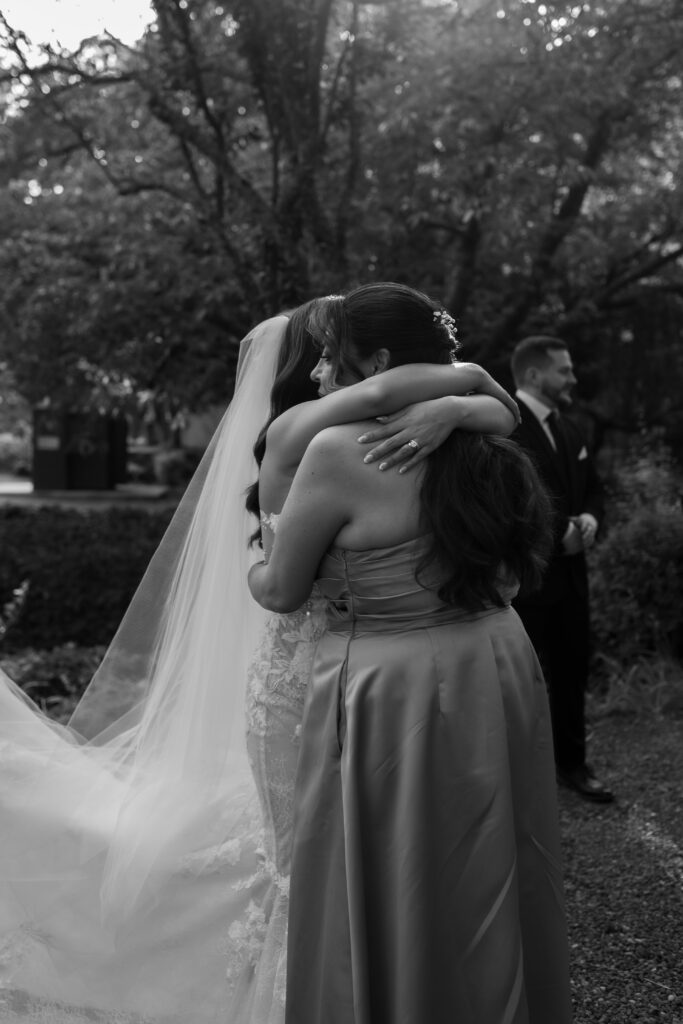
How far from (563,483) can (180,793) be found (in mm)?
2551

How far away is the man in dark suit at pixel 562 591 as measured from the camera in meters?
4.80

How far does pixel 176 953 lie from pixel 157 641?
3.12 ft

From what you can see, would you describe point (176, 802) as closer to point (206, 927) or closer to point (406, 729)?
point (206, 927)

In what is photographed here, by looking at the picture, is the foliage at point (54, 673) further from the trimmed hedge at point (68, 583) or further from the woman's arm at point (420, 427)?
the woman's arm at point (420, 427)

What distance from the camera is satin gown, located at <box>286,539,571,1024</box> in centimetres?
222

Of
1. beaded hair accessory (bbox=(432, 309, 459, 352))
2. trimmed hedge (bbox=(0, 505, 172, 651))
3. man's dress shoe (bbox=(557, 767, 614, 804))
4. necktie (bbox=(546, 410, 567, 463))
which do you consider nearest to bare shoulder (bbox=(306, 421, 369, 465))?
beaded hair accessory (bbox=(432, 309, 459, 352))

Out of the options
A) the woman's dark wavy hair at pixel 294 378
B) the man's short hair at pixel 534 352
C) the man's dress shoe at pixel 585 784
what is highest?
the man's short hair at pixel 534 352

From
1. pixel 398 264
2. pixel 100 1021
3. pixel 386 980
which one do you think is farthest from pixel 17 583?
pixel 386 980

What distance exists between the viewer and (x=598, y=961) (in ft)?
11.0

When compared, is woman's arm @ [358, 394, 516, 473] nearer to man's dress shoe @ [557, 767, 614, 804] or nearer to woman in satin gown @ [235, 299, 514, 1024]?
woman in satin gown @ [235, 299, 514, 1024]

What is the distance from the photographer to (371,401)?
7.56 feet

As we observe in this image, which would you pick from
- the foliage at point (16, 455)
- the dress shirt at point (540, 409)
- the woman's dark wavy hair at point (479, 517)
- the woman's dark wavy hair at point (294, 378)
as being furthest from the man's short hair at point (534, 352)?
the foliage at point (16, 455)

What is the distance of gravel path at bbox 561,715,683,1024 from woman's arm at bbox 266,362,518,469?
6.17 feet

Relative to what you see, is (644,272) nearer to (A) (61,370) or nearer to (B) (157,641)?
(A) (61,370)
